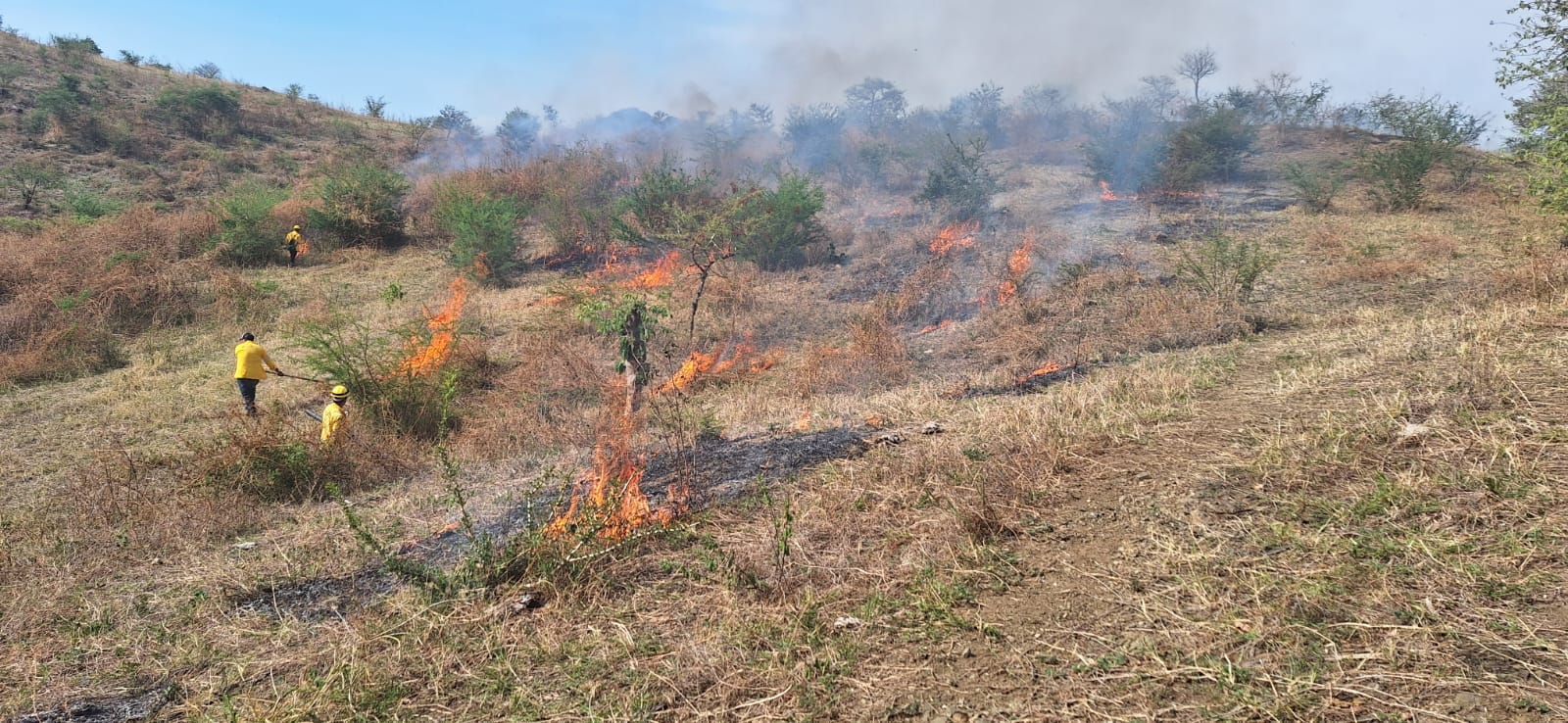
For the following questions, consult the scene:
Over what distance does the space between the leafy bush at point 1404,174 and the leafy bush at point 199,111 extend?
31569 millimetres

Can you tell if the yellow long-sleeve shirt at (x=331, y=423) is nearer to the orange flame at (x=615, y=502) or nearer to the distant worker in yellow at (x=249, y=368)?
the distant worker in yellow at (x=249, y=368)

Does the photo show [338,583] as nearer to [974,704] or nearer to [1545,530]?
[974,704]

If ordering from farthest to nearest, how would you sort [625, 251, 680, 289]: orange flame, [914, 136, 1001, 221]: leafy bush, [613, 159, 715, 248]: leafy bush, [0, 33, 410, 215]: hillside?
[0, 33, 410, 215]: hillside < [914, 136, 1001, 221]: leafy bush < [613, 159, 715, 248]: leafy bush < [625, 251, 680, 289]: orange flame

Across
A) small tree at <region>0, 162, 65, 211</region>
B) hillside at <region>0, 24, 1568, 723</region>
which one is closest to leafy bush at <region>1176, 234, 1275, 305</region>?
hillside at <region>0, 24, 1568, 723</region>

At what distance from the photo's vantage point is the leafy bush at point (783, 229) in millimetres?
14508

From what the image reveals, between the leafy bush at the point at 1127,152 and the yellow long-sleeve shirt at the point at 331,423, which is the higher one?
the leafy bush at the point at 1127,152

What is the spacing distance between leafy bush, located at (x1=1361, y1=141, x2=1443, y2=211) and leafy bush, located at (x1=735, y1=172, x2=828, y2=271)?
36.8ft

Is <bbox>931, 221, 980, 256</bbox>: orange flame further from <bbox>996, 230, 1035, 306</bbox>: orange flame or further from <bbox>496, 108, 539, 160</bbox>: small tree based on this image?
<bbox>496, 108, 539, 160</bbox>: small tree

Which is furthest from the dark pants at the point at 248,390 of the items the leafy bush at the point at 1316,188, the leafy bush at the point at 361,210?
the leafy bush at the point at 1316,188

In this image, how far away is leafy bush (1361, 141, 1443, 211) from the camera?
1395 centimetres

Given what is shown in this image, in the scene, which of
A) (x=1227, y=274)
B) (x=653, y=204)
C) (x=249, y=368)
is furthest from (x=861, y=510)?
(x=653, y=204)

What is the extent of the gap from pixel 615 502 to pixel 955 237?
11767 mm

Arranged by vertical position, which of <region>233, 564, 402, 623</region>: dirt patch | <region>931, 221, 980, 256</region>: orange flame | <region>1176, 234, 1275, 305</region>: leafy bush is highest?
<region>931, 221, 980, 256</region>: orange flame

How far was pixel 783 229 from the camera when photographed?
1456 cm
